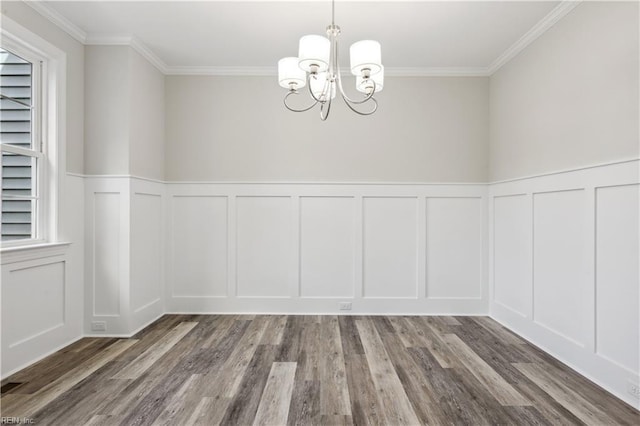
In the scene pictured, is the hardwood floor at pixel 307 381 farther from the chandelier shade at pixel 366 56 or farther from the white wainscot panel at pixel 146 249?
the chandelier shade at pixel 366 56

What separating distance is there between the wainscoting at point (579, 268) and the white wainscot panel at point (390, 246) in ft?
3.05

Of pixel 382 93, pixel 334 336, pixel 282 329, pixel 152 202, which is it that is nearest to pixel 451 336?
pixel 334 336

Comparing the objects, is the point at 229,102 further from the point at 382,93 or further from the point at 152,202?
the point at 382,93

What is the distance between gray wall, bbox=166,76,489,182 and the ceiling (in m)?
0.29

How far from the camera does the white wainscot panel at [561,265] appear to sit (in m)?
2.52

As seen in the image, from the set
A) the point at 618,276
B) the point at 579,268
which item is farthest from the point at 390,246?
the point at 618,276

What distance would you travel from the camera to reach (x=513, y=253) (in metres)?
3.40

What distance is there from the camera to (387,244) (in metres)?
3.88

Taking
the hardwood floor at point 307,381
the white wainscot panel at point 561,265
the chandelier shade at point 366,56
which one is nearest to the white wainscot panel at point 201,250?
the hardwood floor at point 307,381

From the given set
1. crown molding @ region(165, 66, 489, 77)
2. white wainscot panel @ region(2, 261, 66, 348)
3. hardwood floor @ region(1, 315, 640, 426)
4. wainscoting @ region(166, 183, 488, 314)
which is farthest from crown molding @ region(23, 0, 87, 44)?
hardwood floor @ region(1, 315, 640, 426)

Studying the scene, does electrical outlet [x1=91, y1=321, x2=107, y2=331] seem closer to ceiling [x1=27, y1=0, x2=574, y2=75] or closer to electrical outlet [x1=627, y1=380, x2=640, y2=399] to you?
ceiling [x1=27, y1=0, x2=574, y2=75]

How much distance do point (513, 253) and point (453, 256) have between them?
24.6 inches

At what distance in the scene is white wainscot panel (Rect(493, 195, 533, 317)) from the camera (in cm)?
317

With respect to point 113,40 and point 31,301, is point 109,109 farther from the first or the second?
point 31,301
